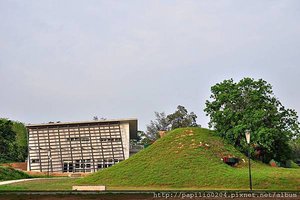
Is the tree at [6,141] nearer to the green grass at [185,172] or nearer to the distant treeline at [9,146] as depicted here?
the distant treeline at [9,146]

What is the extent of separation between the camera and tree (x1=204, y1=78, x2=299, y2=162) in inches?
1313

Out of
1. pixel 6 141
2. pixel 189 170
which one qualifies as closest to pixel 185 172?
pixel 189 170

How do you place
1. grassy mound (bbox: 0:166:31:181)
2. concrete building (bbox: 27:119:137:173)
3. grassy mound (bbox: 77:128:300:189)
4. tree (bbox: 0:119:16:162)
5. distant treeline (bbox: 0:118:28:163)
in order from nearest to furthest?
1. grassy mound (bbox: 77:128:300:189)
2. grassy mound (bbox: 0:166:31:181)
3. concrete building (bbox: 27:119:137:173)
4. tree (bbox: 0:119:16:162)
5. distant treeline (bbox: 0:118:28:163)

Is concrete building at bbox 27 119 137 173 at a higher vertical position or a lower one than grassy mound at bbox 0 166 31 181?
higher

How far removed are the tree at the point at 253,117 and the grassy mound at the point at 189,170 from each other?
5.66ft

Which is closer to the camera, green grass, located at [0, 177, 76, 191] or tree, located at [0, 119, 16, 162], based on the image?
green grass, located at [0, 177, 76, 191]

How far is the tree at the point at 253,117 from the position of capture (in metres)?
33.3

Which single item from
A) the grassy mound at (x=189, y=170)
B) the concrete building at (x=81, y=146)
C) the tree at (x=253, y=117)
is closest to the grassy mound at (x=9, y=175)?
the grassy mound at (x=189, y=170)

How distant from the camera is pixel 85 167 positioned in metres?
58.1

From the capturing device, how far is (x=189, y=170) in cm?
2903

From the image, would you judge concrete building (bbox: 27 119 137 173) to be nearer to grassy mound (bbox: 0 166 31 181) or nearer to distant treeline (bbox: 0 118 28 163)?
distant treeline (bbox: 0 118 28 163)

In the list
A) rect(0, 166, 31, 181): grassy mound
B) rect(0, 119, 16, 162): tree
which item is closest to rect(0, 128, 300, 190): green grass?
rect(0, 166, 31, 181): grassy mound

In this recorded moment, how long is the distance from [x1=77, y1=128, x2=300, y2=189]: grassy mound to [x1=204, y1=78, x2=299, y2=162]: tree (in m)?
1.72

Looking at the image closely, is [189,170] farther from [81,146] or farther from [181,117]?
[181,117]
